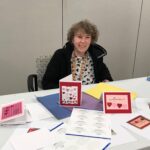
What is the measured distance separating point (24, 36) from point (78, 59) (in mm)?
837

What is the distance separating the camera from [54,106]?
1734 mm

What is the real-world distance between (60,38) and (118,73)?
40.3 inches

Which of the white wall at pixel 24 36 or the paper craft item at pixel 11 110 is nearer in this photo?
the paper craft item at pixel 11 110

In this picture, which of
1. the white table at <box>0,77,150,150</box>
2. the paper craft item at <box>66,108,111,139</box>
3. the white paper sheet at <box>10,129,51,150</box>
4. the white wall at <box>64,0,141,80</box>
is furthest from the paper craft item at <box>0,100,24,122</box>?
the white wall at <box>64,0,141,80</box>

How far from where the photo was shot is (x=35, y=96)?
189 cm

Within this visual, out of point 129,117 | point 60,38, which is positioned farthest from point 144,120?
point 60,38

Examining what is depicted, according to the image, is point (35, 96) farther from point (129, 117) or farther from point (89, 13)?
point (89, 13)

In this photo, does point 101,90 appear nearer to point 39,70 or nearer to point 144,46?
point 39,70

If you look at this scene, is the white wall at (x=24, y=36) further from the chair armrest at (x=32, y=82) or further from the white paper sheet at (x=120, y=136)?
the white paper sheet at (x=120, y=136)

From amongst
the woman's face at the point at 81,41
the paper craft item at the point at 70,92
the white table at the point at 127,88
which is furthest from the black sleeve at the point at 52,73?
the paper craft item at the point at 70,92

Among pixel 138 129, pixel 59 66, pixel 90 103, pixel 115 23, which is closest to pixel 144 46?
pixel 115 23

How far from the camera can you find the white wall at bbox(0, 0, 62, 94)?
289 cm

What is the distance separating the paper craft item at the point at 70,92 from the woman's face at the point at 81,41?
71 centimetres

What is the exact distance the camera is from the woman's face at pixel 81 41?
2387mm
